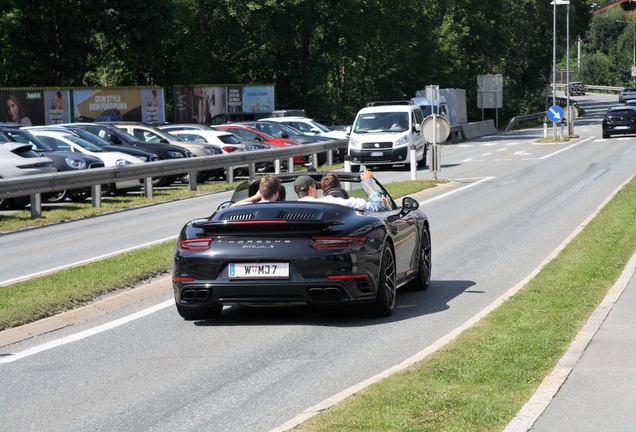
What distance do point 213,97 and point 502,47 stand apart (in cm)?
4221

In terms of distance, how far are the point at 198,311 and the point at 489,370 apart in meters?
3.56

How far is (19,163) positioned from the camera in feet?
78.6

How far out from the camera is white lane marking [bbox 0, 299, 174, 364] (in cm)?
873

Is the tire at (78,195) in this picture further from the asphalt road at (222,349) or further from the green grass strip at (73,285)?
the green grass strip at (73,285)

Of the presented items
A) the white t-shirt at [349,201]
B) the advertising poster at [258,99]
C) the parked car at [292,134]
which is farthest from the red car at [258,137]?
the white t-shirt at [349,201]

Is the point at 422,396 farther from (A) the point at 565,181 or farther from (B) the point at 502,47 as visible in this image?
(B) the point at 502,47

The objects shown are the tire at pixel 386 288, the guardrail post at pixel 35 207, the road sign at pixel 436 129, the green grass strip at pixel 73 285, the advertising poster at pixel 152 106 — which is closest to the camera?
the tire at pixel 386 288

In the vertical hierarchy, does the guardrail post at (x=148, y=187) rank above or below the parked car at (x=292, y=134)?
below

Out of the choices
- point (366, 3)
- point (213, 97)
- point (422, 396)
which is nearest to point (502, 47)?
point (366, 3)

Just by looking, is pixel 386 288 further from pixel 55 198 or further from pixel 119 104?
pixel 119 104

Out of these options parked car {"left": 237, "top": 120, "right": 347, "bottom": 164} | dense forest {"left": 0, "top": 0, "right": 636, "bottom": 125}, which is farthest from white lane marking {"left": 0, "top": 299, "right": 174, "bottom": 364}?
dense forest {"left": 0, "top": 0, "right": 636, "bottom": 125}

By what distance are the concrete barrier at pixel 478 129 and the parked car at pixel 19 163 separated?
41.4m

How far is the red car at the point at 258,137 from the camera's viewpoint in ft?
126

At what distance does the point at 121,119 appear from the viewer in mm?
46469
